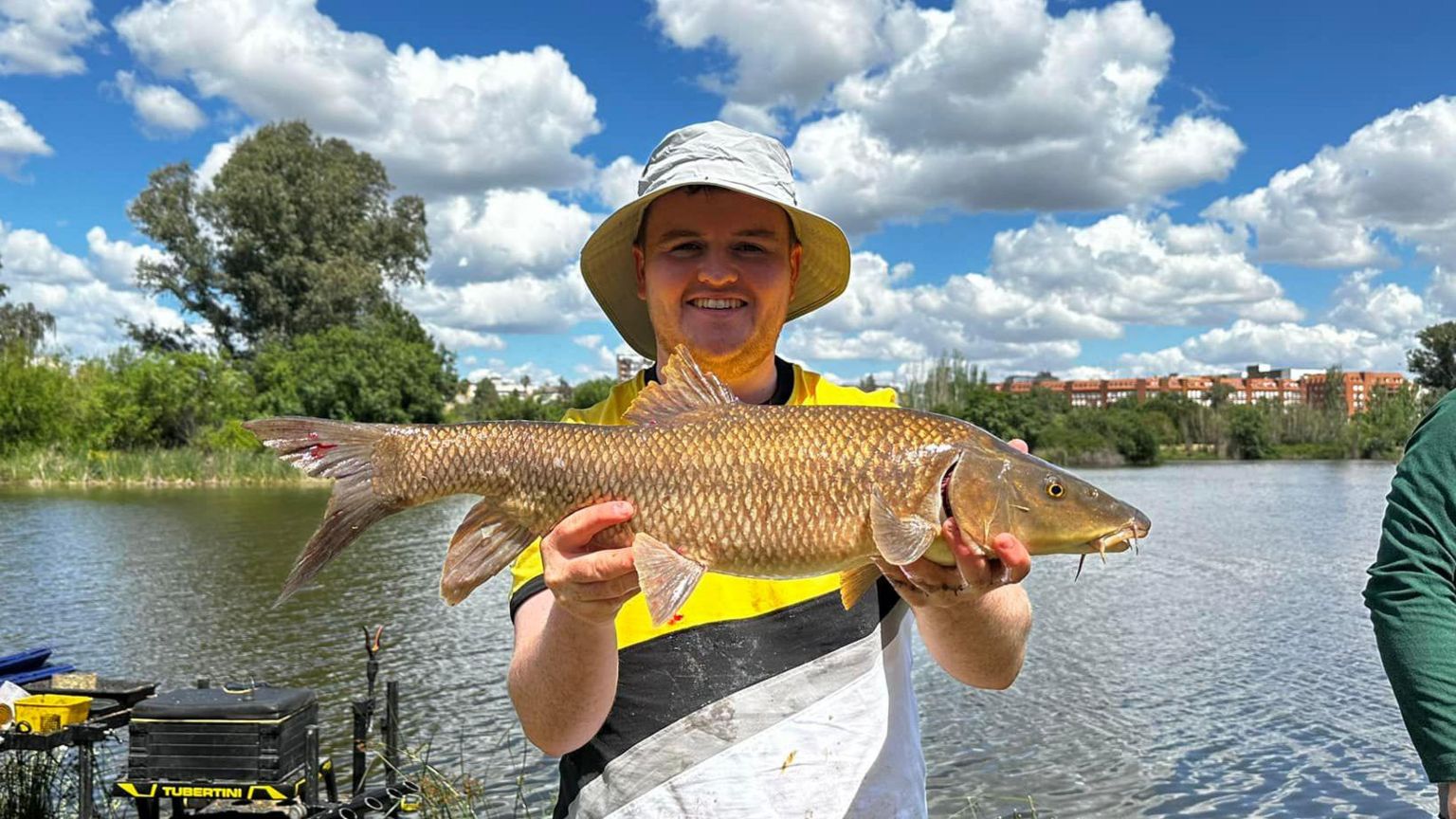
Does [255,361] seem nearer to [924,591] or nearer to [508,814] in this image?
[508,814]

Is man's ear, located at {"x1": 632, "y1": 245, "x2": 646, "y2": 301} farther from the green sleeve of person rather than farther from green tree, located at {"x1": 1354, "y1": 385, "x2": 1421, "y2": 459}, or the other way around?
green tree, located at {"x1": 1354, "y1": 385, "x2": 1421, "y2": 459}

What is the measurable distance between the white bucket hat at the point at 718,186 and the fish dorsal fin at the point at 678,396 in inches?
18.4

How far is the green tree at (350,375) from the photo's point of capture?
45.3 meters

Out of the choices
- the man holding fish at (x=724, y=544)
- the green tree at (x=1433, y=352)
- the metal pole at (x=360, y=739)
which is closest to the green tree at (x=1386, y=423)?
the green tree at (x=1433, y=352)

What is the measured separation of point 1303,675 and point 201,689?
13.4 meters

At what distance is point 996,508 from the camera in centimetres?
232

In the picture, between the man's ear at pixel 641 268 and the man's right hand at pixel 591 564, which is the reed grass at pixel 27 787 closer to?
the man's ear at pixel 641 268

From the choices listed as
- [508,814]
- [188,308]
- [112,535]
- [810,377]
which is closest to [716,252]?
[810,377]

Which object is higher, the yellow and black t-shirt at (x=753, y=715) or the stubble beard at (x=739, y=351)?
the stubble beard at (x=739, y=351)

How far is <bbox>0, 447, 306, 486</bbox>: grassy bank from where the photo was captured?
38.0 m

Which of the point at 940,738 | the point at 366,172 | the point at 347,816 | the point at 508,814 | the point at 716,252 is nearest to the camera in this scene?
the point at 716,252

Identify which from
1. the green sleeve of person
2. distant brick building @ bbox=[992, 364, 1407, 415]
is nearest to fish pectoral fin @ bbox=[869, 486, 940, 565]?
the green sleeve of person

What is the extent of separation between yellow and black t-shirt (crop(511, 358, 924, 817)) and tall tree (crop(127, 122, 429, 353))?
48.7m

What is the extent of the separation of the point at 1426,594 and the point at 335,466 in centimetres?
238
